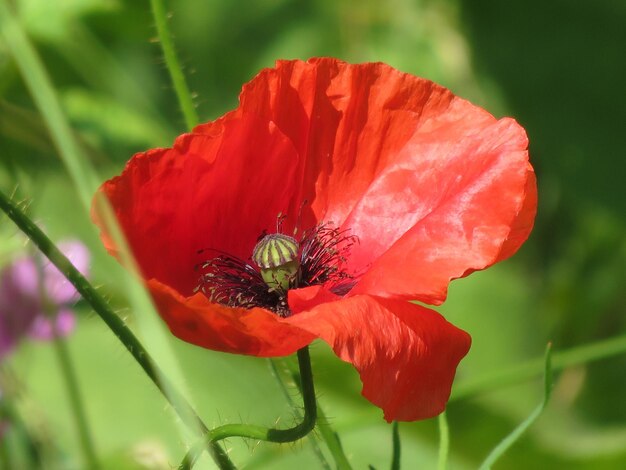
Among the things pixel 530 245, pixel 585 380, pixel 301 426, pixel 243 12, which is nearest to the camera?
pixel 301 426

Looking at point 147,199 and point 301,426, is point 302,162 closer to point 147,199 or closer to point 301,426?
point 147,199

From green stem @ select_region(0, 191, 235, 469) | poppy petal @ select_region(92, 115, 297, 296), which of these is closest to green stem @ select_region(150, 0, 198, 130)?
poppy petal @ select_region(92, 115, 297, 296)

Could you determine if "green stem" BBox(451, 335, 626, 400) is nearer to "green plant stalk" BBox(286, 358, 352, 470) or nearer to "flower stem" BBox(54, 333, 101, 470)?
"green plant stalk" BBox(286, 358, 352, 470)

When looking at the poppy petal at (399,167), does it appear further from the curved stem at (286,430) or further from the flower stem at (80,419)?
the flower stem at (80,419)

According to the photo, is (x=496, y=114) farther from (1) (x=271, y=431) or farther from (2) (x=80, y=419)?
(1) (x=271, y=431)

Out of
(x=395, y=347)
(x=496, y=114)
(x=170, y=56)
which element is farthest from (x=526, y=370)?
(x=496, y=114)

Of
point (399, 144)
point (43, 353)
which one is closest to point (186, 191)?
point (399, 144)
